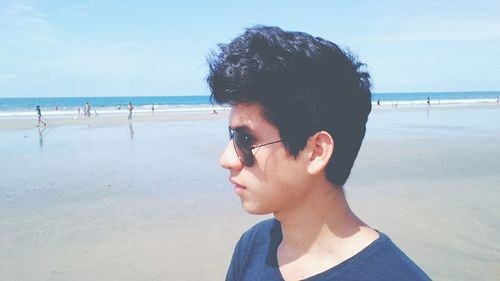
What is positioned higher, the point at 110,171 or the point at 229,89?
the point at 229,89

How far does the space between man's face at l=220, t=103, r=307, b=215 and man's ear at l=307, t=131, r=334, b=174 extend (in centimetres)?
3

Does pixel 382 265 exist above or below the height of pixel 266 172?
below

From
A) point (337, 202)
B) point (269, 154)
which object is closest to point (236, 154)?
point (269, 154)

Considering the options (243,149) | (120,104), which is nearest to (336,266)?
(243,149)

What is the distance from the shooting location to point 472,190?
9344 mm

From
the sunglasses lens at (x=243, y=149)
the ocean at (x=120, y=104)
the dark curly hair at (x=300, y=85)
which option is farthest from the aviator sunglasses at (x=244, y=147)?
the ocean at (x=120, y=104)

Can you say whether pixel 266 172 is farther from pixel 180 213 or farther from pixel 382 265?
pixel 180 213

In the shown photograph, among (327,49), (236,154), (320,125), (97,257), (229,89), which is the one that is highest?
(327,49)

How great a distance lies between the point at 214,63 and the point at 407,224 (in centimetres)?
619

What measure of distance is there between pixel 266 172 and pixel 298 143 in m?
0.16

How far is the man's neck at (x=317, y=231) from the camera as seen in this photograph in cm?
158

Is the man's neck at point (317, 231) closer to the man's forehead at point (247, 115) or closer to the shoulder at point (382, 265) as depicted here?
the shoulder at point (382, 265)

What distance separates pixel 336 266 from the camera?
1.48m

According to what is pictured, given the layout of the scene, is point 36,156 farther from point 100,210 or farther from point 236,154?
point 236,154
